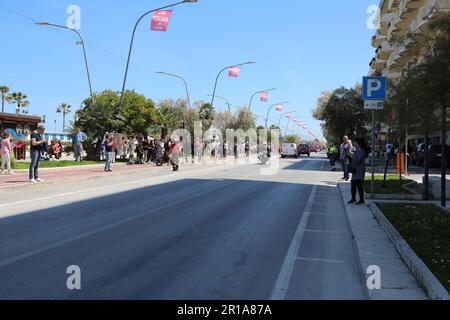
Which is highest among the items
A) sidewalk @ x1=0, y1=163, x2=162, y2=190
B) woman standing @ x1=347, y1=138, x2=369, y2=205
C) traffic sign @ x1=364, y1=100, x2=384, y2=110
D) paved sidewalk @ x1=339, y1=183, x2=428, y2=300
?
traffic sign @ x1=364, y1=100, x2=384, y2=110

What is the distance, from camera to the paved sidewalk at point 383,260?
17.0 feet

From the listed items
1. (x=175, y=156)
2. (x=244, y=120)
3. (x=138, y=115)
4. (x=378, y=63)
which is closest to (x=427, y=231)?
(x=175, y=156)

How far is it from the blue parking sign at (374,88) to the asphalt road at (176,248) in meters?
2.89

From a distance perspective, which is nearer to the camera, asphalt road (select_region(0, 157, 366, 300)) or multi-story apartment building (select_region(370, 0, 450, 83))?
asphalt road (select_region(0, 157, 366, 300))

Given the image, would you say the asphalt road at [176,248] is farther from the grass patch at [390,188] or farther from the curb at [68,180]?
the grass patch at [390,188]

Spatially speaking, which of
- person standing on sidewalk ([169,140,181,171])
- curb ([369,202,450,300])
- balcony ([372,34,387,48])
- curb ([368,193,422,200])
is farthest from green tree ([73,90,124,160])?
balcony ([372,34,387,48])

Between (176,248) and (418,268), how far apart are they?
3275 millimetres

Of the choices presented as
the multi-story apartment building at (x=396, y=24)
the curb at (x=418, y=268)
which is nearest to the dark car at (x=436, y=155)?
the multi-story apartment building at (x=396, y=24)

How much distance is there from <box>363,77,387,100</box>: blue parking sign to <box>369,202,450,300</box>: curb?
526 centimetres

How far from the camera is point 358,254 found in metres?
7.04

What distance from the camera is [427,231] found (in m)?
8.25

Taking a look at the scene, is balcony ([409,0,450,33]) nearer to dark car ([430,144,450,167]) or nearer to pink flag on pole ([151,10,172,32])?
dark car ([430,144,450,167])

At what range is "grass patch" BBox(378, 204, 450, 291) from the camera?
6.01 m

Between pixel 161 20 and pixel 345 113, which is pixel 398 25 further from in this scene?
pixel 161 20
